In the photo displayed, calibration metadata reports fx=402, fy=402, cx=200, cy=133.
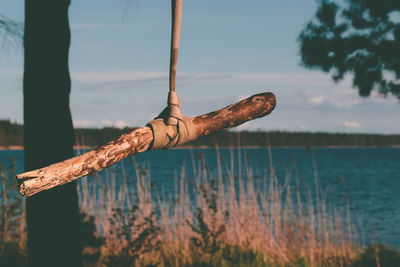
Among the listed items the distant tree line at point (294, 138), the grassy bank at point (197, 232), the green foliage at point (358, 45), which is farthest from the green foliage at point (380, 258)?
the distant tree line at point (294, 138)

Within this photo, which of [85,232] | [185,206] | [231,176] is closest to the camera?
[85,232]

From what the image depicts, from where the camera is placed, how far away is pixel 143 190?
480 centimetres

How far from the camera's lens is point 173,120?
1120mm

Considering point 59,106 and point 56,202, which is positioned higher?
point 59,106

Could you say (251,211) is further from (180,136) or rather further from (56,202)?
(180,136)

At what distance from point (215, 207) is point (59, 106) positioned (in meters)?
2.19

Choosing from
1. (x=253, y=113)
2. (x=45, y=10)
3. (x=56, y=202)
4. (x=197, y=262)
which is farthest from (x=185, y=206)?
(x=253, y=113)

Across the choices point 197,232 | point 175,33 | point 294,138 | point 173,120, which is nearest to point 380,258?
point 197,232

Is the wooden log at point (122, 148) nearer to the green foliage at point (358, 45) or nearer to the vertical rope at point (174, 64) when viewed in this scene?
the vertical rope at point (174, 64)

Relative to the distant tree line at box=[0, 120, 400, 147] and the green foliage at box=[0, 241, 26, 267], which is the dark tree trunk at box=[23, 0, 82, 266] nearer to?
the green foliage at box=[0, 241, 26, 267]

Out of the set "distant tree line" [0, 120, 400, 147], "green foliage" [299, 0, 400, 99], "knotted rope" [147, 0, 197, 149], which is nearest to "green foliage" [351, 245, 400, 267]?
"green foliage" [299, 0, 400, 99]

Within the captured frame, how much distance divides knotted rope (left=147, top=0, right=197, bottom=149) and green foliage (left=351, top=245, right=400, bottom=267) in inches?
169

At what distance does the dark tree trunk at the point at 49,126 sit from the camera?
2.63 meters

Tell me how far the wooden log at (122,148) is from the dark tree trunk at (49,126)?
5.71 ft
